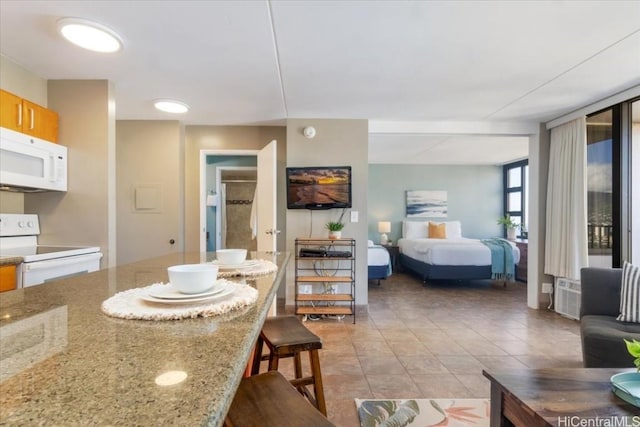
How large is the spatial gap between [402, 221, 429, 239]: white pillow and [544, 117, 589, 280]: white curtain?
2803 millimetres

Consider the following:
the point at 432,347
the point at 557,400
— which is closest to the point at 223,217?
the point at 432,347

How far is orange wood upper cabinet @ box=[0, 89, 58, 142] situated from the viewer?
2.10 meters

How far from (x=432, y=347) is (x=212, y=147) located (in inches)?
126

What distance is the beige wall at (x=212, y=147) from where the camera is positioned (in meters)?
3.80

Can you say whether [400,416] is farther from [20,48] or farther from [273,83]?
[20,48]

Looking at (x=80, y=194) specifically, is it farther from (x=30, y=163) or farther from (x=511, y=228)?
(x=511, y=228)

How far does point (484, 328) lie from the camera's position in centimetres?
322

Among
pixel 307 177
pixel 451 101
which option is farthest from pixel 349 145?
pixel 451 101

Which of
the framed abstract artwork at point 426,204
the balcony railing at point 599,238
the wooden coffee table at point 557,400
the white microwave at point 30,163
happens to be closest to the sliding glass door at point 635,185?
the balcony railing at point 599,238

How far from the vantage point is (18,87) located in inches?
91.9

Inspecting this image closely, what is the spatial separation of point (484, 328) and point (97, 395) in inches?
141

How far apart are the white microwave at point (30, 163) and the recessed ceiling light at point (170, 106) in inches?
35.4

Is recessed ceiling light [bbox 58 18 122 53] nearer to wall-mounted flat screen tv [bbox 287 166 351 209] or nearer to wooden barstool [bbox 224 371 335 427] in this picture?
wall-mounted flat screen tv [bbox 287 166 351 209]

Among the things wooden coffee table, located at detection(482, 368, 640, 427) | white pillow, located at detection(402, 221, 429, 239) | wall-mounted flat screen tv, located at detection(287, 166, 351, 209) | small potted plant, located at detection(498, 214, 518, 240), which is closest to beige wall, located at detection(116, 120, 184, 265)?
wall-mounted flat screen tv, located at detection(287, 166, 351, 209)
